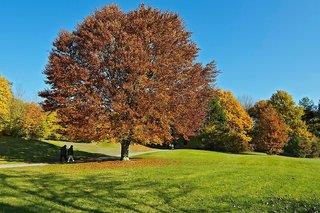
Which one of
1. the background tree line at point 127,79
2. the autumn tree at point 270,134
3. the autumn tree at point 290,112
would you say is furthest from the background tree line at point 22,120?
the autumn tree at point 290,112

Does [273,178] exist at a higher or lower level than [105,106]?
lower

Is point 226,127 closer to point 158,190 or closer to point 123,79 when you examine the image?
point 123,79

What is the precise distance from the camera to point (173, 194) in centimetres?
1752

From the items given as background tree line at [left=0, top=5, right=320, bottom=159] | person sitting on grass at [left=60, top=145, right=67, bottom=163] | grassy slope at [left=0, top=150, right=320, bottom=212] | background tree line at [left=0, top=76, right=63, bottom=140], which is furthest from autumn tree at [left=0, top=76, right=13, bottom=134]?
grassy slope at [left=0, top=150, right=320, bottom=212]

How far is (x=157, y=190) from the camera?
18.1m

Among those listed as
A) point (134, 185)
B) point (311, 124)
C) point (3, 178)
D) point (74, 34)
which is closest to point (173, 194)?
point (134, 185)

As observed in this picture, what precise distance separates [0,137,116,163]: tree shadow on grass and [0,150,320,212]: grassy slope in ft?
35.7

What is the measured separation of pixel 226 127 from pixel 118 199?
47.8 meters

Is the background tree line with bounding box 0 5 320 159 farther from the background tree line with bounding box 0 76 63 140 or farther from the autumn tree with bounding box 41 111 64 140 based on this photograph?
the autumn tree with bounding box 41 111 64 140

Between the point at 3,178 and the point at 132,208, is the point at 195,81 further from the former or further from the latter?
the point at 132,208

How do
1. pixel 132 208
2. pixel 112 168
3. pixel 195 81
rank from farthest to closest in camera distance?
pixel 195 81, pixel 112 168, pixel 132 208

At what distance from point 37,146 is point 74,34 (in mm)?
15097

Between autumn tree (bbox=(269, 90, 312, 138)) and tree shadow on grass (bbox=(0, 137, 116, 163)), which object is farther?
autumn tree (bbox=(269, 90, 312, 138))

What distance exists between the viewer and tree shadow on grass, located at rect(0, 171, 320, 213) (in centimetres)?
1478
